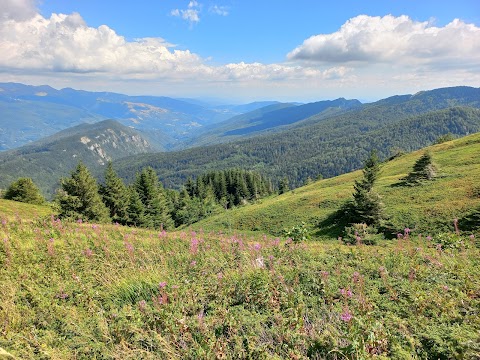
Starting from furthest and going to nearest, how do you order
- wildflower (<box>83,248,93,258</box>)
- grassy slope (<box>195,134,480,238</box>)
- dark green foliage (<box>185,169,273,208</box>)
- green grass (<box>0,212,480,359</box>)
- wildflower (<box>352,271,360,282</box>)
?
1. dark green foliage (<box>185,169,273,208</box>)
2. grassy slope (<box>195,134,480,238</box>)
3. wildflower (<box>83,248,93,258</box>)
4. wildflower (<box>352,271,360,282</box>)
5. green grass (<box>0,212,480,359</box>)

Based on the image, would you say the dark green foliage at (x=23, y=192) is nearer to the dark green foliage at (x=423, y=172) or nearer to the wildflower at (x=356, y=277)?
the wildflower at (x=356, y=277)

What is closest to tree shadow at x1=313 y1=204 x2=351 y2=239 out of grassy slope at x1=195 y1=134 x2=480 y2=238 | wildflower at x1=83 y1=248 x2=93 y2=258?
grassy slope at x1=195 y1=134 x2=480 y2=238

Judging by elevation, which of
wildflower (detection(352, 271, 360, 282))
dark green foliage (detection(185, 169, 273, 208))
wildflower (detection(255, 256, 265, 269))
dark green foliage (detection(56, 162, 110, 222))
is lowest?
dark green foliage (detection(185, 169, 273, 208))

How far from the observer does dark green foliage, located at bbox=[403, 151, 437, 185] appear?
36219 mm

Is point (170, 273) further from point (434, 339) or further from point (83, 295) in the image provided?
point (434, 339)

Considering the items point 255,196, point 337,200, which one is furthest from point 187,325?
point 255,196

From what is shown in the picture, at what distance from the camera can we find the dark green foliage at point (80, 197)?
3670 centimetres

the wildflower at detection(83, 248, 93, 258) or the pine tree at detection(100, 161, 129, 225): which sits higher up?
the wildflower at detection(83, 248, 93, 258)

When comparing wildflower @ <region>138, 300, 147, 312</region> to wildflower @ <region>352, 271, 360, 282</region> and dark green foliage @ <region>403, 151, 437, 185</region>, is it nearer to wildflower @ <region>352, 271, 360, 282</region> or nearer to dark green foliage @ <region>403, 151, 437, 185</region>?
wildflower @ <region>352, 271, 360, 282</region>

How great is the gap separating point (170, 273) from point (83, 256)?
315cm

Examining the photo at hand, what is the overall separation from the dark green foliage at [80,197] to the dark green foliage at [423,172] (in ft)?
134

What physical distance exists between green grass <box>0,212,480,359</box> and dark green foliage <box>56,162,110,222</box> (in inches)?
1222

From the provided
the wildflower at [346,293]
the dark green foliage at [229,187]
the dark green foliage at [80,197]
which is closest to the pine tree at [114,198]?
the dark green foliage at [80,197]

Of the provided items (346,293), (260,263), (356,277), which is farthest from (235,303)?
(356,277)
